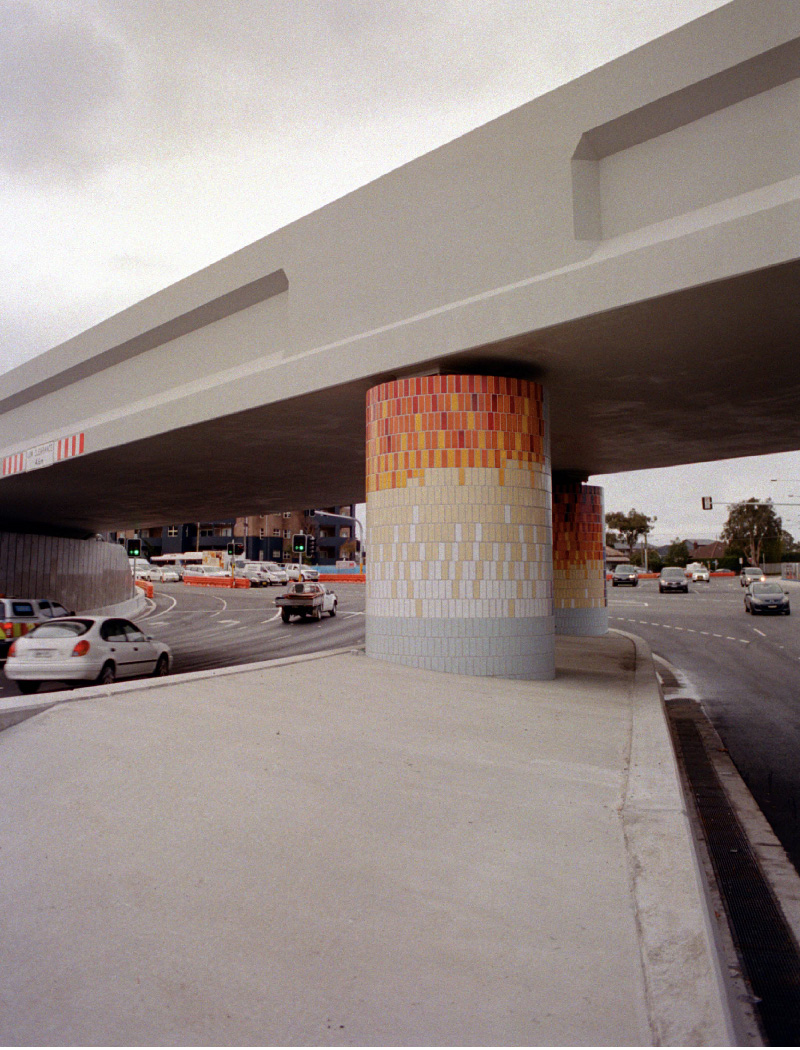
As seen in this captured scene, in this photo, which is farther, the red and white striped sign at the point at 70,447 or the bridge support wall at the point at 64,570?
the bridge support wall at the point at 64,570

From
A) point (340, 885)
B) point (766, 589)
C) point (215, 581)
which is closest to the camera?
point (340, 885)

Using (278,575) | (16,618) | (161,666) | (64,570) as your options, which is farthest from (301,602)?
(278,575)

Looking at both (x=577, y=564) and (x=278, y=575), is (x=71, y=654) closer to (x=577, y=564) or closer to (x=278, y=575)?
(x=577, y=564)

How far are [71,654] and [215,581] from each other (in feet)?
175

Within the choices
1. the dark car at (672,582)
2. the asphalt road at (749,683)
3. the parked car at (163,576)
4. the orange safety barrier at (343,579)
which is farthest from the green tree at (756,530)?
the asphalt road at (749,683)

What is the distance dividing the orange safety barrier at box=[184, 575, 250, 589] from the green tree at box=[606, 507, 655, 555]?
74.4 meters

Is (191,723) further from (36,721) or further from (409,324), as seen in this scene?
(409,324)

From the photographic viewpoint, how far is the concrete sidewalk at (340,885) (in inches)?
124

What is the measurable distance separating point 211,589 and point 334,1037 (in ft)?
198

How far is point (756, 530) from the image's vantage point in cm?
11112

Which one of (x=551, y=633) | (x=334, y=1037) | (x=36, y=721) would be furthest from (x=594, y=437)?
(x=334, y=1037)

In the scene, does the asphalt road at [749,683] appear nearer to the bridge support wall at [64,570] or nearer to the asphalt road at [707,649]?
the asphalt road at [707,649]

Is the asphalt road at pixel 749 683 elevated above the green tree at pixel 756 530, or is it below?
below

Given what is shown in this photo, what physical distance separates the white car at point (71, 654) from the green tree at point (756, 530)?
111 meters
